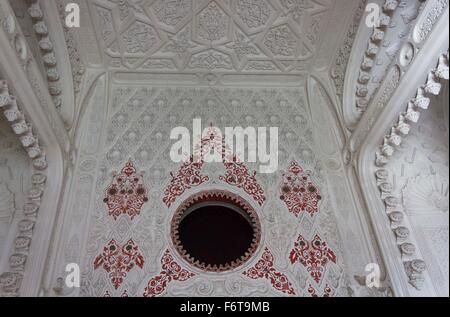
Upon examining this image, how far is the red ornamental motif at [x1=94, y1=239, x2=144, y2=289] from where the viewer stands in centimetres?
305

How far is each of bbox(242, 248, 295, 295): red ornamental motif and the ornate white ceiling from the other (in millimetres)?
2119

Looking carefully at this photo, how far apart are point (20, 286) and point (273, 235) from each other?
2010 millimetres

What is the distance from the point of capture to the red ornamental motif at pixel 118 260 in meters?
3.05

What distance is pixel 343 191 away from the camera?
138 inches

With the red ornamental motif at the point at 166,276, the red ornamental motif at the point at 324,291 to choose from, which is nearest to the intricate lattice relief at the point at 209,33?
the red ornamental motif at the point at 166,276

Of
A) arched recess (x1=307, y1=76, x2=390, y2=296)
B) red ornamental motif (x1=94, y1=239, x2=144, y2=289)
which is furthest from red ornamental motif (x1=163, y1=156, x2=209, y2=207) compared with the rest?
arched recess (x1=307, y1=76, x2=390, y2=296)

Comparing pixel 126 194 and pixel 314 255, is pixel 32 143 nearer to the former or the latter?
pixel 126 194

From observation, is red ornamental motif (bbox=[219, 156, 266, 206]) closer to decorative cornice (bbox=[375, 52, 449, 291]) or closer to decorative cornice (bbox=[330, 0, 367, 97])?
decorative cornice (bbox=[375, 52, 449, 291])

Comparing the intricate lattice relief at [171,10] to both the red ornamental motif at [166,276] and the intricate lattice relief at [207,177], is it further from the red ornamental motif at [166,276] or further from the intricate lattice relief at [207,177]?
the red ornamental motif at [166,276]

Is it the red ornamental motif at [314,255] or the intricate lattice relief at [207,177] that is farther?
the intricate lattice relief at [207,177]

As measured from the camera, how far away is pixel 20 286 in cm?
264

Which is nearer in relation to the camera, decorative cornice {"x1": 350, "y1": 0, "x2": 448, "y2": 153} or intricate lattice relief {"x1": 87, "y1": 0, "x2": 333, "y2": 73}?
decorative cornice {"x1": 350, "y1": 0, "x2": 448, "y2": 153}

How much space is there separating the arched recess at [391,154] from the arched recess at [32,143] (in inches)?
103

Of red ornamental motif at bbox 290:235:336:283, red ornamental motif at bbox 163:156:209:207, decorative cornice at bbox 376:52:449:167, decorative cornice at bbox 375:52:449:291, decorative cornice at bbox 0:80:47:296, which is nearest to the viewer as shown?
decorative cornice at bbox 376:52:449:167
